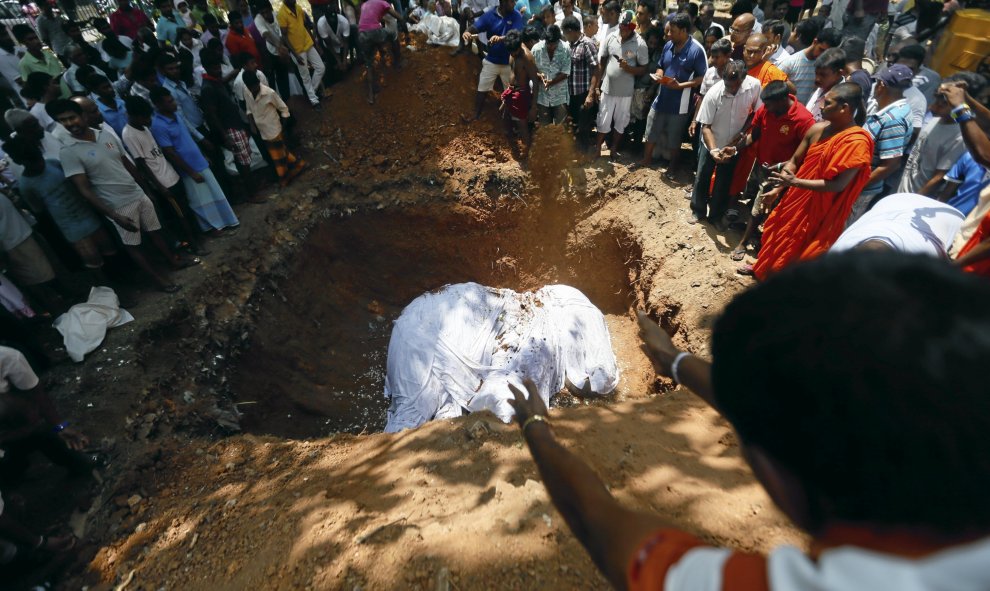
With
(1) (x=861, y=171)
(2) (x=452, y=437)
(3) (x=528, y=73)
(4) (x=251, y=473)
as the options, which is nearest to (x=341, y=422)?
(4) (x=251, y=473)

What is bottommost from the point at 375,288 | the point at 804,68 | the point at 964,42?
the point at 375,288

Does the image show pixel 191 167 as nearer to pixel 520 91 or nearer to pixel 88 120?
pixel 88 120

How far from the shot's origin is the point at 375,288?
6871mm

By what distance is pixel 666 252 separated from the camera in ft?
17.7

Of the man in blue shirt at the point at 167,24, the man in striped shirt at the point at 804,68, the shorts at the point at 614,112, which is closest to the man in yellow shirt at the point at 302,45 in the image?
the man in blue shirt at the point at 167,24

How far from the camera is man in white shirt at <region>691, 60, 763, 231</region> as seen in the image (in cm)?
457

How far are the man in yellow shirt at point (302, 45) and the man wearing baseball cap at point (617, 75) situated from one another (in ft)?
13.7

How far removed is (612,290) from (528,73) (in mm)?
3148

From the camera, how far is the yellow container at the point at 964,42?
21.4 feet

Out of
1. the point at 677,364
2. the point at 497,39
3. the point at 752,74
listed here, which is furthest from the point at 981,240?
the point at 497,39

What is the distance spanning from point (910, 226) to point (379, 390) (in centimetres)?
510

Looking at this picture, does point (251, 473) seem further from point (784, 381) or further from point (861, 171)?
point (861, 171)

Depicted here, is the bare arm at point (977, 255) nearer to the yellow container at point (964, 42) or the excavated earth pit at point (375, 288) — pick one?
the excavated earth pit at point (375, 288)

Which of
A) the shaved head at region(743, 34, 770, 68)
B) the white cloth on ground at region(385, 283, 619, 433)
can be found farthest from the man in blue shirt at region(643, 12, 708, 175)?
the white cloth on ground at region(385, 283, 619, 433)
